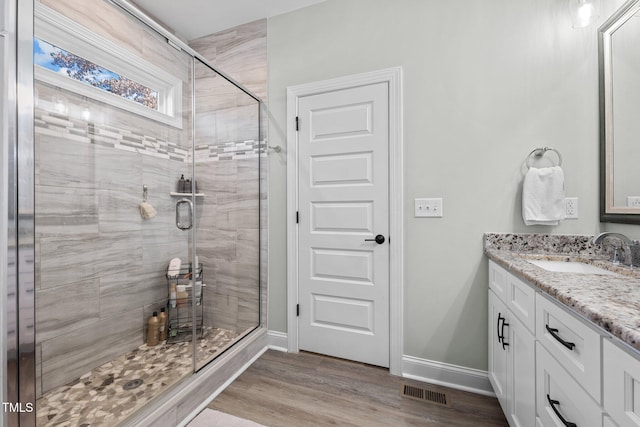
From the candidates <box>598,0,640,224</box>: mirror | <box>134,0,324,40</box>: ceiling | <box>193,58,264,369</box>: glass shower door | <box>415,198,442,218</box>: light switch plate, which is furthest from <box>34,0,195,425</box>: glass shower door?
<box>598,0,640,224</box>: mirror

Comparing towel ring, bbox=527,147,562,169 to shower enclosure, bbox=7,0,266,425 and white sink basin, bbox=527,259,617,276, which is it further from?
shower enclosure, bbox=7,0,266,425

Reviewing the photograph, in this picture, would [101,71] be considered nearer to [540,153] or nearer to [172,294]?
[172,294]

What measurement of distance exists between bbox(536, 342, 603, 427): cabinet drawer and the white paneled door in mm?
1028

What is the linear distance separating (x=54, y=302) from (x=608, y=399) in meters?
2.38

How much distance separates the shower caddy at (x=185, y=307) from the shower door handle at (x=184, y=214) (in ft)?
1.05

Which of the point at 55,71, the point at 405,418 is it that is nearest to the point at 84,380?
the point at 55,71

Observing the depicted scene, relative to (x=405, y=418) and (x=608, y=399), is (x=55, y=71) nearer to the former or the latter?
(x=608, y=399)

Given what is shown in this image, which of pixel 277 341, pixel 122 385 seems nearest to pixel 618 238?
pixel 277 341

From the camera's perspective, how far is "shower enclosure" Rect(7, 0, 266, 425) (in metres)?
1.50

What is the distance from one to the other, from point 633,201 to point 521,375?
1.03 m

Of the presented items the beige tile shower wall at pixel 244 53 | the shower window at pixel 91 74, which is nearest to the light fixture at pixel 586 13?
the beige tile shower wall at pixel 244 53

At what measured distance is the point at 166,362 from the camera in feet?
5.98

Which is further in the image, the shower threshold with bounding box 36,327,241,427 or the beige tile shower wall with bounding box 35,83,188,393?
the beige tile shower wall with bounding box 35,83,188,393

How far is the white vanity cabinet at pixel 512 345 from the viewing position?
111 centimetres
